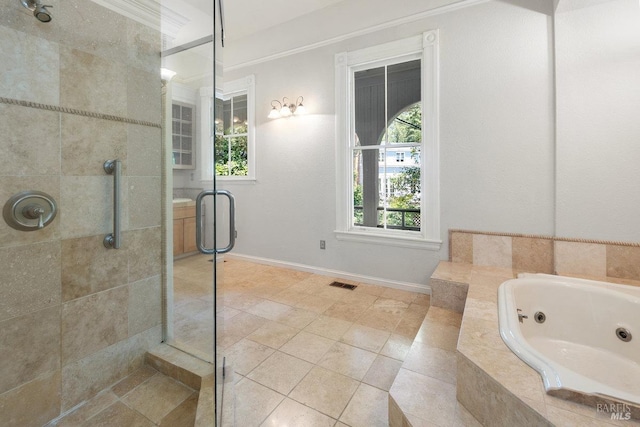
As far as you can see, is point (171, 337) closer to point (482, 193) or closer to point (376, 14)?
point (482, 193)

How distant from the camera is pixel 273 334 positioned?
2.16 m

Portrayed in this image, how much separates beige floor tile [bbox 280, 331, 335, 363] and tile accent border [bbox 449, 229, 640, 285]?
4.87 feet

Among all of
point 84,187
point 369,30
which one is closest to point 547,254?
point 369,30

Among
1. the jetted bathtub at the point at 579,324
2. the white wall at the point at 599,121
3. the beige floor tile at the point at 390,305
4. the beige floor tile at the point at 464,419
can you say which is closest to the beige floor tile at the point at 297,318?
the beige floor tile at the point at 390,305

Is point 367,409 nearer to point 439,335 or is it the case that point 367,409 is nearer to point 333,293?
point 439,335

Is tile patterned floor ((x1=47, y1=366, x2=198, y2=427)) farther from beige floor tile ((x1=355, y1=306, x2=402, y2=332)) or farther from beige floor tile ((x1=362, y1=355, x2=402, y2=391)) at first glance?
beige floor tile ((x1=355, y1=306, x2=402, y2=332))

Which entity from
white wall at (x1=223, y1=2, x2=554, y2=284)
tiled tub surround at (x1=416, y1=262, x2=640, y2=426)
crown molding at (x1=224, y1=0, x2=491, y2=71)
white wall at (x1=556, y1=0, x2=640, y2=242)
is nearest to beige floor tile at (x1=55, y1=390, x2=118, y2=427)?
tiled tub surround at (x1=416, y1=262, x2=640, y2=426)

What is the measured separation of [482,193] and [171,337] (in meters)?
2.70

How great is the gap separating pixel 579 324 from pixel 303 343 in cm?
175

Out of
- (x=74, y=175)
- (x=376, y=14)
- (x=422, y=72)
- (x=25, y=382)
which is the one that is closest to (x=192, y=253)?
(x=74, y=175)

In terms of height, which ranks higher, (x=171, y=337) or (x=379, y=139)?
(x=379, y=139)

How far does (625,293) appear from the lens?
67.4 inches

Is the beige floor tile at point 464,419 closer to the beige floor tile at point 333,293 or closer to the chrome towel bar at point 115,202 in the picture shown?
the beige floor tile at point 333,293

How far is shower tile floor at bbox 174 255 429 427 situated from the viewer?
1.46m
